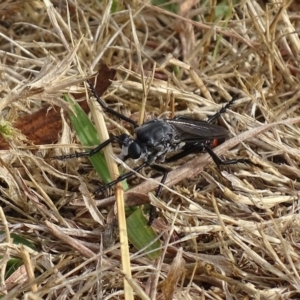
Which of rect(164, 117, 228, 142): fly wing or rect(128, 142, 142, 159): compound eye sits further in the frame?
rect(164, 117, 228, 142): fly wing

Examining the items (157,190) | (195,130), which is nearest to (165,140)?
(195,130)

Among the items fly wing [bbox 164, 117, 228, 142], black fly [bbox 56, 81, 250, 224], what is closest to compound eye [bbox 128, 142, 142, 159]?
black fly [bbox 56, 81, 250, 224]

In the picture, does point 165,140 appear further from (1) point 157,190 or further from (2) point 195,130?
(1) point 157,190

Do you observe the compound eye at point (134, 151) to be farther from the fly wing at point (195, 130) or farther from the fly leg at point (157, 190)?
the fly wing at point (195, 130)

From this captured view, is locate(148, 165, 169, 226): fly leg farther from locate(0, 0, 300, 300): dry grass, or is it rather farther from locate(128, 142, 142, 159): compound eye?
locate(128, 142, 142, 159): compound eye

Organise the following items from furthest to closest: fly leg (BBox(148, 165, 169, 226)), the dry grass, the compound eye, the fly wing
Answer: the fly wing → the compound eye → fly leg (BBox(148, 165, 169, 226)) → the dry grass

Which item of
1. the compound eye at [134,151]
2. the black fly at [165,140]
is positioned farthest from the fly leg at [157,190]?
the compound eye at [134,151]

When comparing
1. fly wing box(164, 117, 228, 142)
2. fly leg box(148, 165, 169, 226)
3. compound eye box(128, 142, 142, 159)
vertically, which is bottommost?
fly leg box(148, 165, 169, 226)
